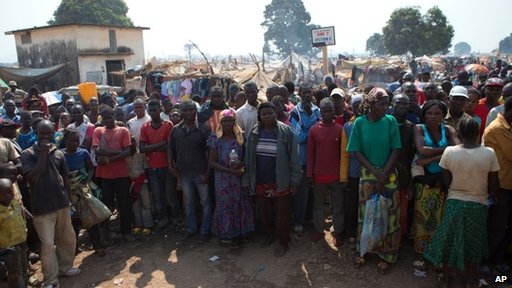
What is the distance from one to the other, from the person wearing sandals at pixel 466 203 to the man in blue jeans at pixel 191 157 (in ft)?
9.10

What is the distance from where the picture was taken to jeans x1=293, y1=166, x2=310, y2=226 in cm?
517

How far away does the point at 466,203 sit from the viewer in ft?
11.7

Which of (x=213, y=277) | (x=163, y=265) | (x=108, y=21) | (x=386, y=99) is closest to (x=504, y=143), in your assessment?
(x=386, y=99)

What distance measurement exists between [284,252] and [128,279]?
188cm

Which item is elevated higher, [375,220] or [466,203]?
[466,203]

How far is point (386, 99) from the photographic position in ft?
13.1

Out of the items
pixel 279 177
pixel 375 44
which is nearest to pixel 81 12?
pixel 279 177

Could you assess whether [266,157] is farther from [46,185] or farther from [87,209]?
[46,185]

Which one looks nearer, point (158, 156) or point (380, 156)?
point (380, 156)

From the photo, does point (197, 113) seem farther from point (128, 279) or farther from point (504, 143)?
point (504, 143)

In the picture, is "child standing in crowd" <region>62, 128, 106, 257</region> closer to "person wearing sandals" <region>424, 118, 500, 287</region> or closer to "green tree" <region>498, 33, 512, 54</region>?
"person wearing sandals" <region>424, 118, 500, 287</region>

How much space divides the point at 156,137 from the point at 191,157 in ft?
2.18

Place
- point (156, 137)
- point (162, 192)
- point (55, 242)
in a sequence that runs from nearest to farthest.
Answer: point (55, 242), point (156, 137), point (162, 192)

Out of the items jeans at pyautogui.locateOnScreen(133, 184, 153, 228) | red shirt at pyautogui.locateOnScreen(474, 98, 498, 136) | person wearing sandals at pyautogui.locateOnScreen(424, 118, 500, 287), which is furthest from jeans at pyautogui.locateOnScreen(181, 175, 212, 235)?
red shirt at pyautogui.locateOnScreen(474, 98, 498, 136)
